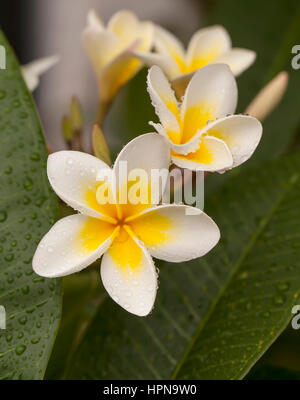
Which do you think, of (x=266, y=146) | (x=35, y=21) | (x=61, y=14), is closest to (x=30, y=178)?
(x=266, y=146)

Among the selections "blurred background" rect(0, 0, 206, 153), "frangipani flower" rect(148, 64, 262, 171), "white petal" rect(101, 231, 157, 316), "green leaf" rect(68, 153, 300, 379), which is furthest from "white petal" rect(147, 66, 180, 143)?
"blurred background" rect(0, 0, 206, 153)

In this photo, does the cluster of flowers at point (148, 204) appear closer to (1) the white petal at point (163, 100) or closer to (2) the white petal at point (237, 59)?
(1) the white petal at point (163, 100)

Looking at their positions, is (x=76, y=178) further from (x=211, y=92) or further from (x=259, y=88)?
(x=259, y=88)

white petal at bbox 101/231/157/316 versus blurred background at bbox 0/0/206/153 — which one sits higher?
white petal at bbox 101/231/157/316

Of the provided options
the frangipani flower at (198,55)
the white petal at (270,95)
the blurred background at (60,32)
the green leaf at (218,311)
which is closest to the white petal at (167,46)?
the frangipani flower at (198,55)

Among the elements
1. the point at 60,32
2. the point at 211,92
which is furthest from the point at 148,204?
the point at 60,32

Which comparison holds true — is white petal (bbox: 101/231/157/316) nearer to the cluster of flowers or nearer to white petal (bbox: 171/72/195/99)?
the cluster of flowers
